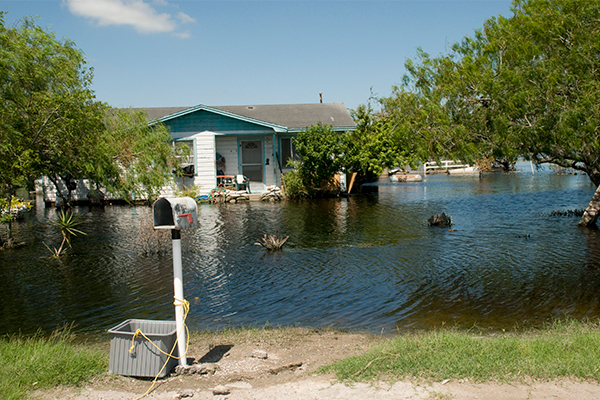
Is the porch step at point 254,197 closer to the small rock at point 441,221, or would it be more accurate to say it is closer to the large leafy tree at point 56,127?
the large leafy tree at point 56,127

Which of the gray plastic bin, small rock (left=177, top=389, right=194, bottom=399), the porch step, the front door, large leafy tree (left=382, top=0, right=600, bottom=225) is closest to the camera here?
small rock (left=177, top=389, right=194, bottom=399)

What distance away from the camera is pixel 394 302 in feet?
28.8

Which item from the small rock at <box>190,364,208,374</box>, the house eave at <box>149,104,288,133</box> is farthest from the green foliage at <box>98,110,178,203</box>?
the small rock at <box>190,364,208,374</box>

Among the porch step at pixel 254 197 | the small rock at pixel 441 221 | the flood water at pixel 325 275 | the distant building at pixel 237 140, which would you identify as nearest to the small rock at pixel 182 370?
the flood water at pixel 325 275

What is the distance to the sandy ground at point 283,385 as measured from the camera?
4398 mm

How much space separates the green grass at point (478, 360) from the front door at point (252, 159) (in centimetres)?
2335

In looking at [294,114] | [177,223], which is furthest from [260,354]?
[294,114]

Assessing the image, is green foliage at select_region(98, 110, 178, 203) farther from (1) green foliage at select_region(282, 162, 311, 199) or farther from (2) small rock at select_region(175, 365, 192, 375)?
(1) green foliage at select_region(282, 162, 311, 199)

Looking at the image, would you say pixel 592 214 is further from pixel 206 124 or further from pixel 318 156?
pixel 206 124

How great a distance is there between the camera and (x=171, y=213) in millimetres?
5289

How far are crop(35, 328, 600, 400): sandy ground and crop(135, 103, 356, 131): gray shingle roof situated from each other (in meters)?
21.7

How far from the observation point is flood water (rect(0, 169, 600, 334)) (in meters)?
8.19

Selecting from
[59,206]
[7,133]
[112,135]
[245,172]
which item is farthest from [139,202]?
[7,133]

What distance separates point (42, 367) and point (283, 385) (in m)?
2.58
